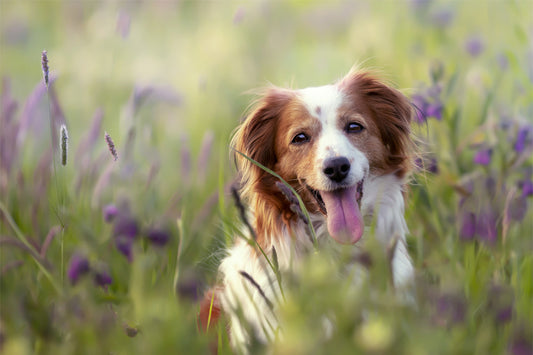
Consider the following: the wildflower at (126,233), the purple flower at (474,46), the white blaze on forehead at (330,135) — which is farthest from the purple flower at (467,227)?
the purple flower at (474,46)

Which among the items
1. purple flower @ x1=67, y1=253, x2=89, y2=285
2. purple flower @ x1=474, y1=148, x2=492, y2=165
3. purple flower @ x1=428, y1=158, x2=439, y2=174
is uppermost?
purple flower @ x1=474, y1=148, x2=492, y2=165

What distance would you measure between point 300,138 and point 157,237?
965 mm

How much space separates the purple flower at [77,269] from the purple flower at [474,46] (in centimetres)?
461

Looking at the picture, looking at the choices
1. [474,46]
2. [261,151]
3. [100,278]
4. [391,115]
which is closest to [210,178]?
[261,151]

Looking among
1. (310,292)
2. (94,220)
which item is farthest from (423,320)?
(94,220)

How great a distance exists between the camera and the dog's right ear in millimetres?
2922

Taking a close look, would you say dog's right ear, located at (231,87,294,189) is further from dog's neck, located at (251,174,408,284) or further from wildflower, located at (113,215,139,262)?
wildflower, located at (113,215,139,262)

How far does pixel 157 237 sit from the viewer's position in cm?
212

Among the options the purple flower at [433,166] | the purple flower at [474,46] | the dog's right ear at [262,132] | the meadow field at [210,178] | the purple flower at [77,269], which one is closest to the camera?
the meadow field at [210,178]

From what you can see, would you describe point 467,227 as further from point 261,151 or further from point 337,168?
point 261,151

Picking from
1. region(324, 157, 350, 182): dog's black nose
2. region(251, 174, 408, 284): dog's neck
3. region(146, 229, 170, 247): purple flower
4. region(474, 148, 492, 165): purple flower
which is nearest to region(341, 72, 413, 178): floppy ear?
region(251, 174, 408, 284): dog's neck

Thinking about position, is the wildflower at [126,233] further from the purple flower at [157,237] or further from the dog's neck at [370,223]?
the dog's neck at [370,223]

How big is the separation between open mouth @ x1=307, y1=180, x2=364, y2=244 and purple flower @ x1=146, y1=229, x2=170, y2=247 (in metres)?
0.78

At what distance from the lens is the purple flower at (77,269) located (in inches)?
78.8
